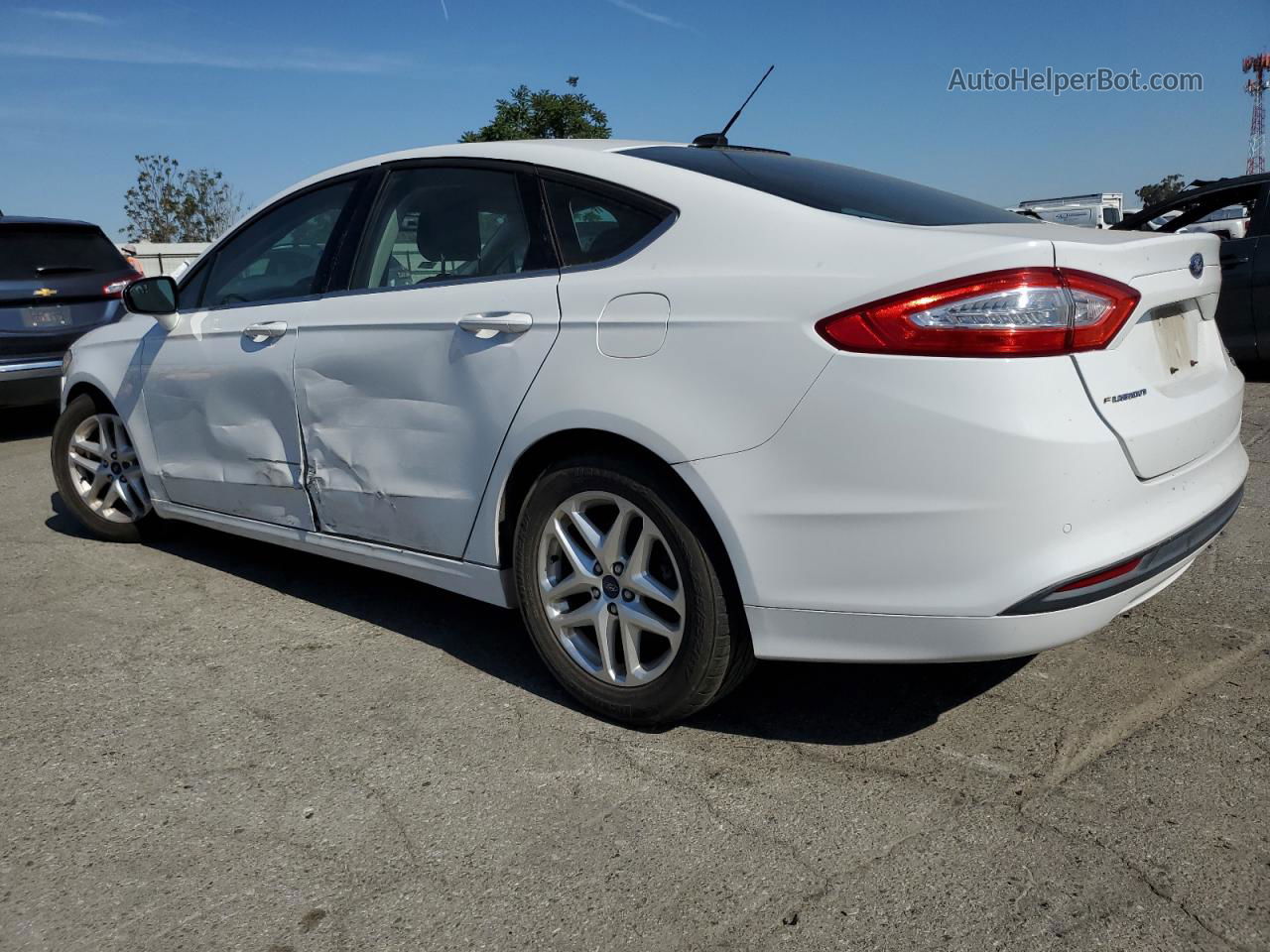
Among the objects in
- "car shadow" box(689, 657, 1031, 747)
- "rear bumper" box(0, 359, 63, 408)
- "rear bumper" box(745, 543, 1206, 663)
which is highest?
"rear bumper" box(0, 359, 63, 408)

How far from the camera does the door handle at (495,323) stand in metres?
2.99

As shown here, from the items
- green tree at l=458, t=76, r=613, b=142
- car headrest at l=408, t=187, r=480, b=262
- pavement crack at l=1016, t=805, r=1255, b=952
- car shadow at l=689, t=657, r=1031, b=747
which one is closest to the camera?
pavement crack at l=1016, t=805, r=1255, b=952

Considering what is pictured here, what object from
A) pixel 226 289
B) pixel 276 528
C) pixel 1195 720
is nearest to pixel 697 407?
pixel 1195 720

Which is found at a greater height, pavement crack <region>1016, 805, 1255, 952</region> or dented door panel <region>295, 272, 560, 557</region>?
dented door panel <region>295, 272, 560, 557</region>

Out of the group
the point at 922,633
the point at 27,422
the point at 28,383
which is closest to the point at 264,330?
the point at 922,633

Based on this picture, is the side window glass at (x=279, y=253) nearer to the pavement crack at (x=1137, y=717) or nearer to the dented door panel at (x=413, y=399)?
the dented door panel at (x=413, y=399)

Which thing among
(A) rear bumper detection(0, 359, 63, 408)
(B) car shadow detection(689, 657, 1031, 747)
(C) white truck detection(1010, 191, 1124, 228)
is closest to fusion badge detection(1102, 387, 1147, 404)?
(B) car shadow detection(689, 657, 1031, 747)

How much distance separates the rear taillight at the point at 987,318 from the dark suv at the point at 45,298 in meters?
7.09

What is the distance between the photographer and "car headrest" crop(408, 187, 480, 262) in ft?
11.0

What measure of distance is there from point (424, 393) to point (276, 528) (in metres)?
1.10

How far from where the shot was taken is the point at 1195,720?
285 cm

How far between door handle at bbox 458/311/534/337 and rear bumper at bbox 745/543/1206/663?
1000 millimetres

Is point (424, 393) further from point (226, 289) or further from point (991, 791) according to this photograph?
point (991, 791)

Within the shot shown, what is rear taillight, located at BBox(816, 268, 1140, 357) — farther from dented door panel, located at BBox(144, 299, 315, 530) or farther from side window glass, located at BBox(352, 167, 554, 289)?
dented door panel, located at BBox(144, 299, 315, 530)
